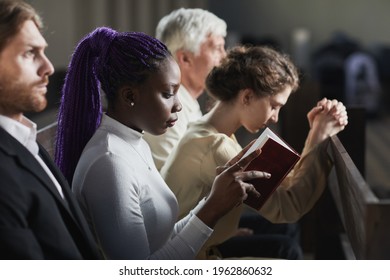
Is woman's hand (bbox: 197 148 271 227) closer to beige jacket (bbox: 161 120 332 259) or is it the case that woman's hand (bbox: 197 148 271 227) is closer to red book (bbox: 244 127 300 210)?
red book (bbox: 244 127 300 210)

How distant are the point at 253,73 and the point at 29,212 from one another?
0.70m

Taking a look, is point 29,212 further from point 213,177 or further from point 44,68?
point 213,177

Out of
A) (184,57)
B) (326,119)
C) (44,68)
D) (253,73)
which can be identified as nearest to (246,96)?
(253,73)

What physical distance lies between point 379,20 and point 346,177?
26.2 ft

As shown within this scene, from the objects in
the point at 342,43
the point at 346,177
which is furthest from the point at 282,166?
the point at 342,43

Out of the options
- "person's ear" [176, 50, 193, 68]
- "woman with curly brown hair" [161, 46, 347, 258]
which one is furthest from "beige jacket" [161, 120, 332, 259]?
"person's ear" [176, 50, 193, 68]

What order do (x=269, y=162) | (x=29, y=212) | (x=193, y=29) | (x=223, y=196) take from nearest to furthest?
(x=29, y=212) → (x=223, y=196) → (x=269, y=162) → (x=193, y=29)

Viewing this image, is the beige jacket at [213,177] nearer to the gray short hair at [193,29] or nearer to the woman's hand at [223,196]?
the woman's hand at [223,196]

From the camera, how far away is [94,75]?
127cm

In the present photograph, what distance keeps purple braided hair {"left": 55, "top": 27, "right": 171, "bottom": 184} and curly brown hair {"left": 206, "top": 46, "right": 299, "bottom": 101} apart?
0.33 m

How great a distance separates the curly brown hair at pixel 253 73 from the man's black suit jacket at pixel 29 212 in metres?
0.62

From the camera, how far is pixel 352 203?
49.2 inches

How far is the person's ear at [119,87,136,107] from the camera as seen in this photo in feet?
4.05
